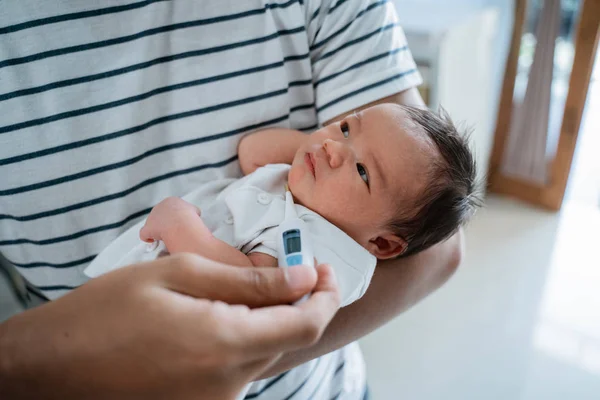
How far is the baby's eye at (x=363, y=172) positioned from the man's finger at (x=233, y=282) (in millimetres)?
327

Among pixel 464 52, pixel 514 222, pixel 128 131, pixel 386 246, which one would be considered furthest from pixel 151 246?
pixel 514 222

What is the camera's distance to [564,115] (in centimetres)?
227

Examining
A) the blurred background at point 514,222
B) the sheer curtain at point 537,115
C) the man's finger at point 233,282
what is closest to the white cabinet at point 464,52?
the blurred background at point 514,222

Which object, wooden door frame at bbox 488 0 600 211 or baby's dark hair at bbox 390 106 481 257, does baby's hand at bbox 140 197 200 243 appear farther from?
wooden door frame at bbox 488 0 600 211

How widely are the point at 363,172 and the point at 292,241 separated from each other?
0.23 metres

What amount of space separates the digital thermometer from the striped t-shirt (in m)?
0.20

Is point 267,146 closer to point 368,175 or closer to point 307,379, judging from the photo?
point 368,175

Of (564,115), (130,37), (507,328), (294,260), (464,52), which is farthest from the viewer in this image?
(564,115)

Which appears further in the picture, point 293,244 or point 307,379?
point 307,379

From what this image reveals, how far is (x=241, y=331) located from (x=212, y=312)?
0.03 metres

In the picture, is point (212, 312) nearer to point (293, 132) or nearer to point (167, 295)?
point (167, 295)

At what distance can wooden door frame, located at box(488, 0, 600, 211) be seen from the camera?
207cm

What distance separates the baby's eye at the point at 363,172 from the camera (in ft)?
2.65

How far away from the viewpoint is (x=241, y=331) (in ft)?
1.49
